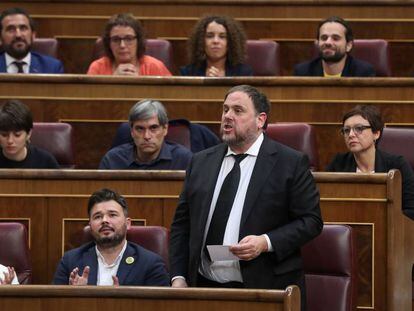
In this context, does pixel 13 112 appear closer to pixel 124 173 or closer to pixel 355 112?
pixel 124 173

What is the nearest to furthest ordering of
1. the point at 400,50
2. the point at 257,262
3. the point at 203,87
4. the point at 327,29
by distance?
the point at 257,262 < the point at 203,87 < the point at 327,29 < the point at 400,50

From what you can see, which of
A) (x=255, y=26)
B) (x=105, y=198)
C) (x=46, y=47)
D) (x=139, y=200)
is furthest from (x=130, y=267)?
(x=255, y=26)

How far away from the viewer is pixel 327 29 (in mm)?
2795

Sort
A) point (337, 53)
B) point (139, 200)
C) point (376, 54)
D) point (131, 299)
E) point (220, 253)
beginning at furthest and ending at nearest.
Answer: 1. point (376, 54)
2. point (337, 53)
3. point (139, 200)
4. point (220, 253)
5. point (131, 299)

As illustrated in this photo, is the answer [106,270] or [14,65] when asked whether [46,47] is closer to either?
[14,65]

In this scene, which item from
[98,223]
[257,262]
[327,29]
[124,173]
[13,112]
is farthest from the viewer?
[327,29]

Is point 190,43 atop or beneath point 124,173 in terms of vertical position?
atop

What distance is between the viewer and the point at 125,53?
281 cm

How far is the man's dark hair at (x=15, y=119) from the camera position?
235cm

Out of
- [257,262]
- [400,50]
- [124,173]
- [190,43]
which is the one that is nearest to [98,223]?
[124,173]

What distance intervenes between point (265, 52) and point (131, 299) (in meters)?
1.45

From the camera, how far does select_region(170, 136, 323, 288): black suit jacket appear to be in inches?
68.7

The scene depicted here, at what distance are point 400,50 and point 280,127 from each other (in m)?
0.78

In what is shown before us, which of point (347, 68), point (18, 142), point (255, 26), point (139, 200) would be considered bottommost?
point (139, 200)
